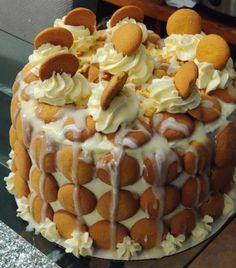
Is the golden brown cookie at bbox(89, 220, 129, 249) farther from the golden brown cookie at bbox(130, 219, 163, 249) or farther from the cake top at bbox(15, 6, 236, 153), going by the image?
the cake top at bbox(15, 6, 236, 153)

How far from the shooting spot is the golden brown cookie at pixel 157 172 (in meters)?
1.01

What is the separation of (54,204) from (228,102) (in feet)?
1.30

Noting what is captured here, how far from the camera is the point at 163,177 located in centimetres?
103

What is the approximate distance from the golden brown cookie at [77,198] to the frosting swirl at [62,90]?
6.3 inches

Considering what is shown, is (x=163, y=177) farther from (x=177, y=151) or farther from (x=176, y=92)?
(x=176, y=92)

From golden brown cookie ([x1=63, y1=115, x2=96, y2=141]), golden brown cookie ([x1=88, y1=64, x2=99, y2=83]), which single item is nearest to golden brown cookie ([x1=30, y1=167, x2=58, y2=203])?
golden brown cookie ([x1=63, y1=115, x2=96, y2=141])

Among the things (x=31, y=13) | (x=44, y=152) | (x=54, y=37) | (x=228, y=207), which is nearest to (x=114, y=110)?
(x=44, y=152)

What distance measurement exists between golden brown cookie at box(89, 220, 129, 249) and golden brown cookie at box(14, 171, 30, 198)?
172mm

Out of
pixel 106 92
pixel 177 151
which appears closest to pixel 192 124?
pixel 177 151

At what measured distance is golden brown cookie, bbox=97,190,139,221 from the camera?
40.8 inches

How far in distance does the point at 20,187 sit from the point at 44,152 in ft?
0.56

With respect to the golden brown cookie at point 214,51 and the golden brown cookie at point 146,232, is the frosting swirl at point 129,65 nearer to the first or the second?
the golden brown cookie at point 214,51

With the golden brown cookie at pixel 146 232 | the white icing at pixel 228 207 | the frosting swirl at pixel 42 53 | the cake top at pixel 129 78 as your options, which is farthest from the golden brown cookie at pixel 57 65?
the white icing at pixel 228 207

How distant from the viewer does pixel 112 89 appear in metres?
0.97
